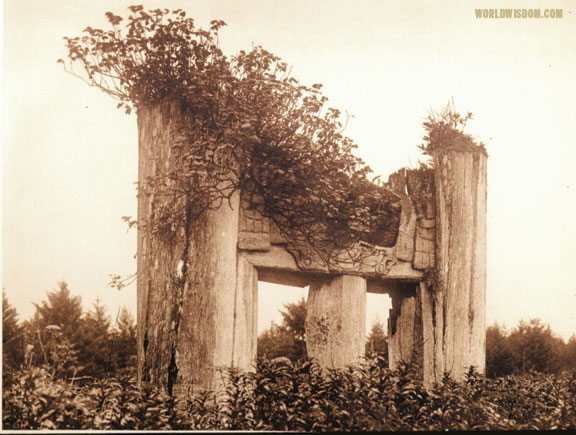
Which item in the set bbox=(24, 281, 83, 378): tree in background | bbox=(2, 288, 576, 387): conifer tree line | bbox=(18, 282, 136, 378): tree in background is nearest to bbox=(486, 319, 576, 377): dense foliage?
bbox=(2, 288, 576, 387): conifer tree line

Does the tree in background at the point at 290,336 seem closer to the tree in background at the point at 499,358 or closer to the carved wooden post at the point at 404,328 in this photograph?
the carved wooden post at the point at 404,328

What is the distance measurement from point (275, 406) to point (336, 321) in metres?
1.64

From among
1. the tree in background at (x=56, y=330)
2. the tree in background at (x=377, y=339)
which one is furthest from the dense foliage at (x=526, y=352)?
the tree in background at (x=56, y=330)

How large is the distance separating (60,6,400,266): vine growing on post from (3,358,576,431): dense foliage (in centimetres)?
152

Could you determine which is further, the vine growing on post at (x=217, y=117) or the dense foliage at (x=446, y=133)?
the dense foliage at (x=446, y=133)

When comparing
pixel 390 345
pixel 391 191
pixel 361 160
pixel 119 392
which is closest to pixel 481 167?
pixel 391 191

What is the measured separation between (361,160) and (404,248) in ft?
4.42

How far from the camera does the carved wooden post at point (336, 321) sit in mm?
8080

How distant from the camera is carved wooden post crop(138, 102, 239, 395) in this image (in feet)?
22.7

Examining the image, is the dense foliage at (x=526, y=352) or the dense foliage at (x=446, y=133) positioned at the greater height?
the dense foliage at (x=446, y=133)

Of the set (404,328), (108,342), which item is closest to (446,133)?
(404,328)

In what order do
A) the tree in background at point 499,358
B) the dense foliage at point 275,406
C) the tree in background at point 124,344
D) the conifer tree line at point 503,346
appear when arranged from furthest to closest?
the tree in background at point 499,358 → the conifer tree line at point 503,346 → the tree in background at point 124,344 → the dense foliage at point 275,406

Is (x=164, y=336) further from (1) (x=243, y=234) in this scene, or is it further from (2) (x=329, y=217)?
(2) (x=329, y=217)

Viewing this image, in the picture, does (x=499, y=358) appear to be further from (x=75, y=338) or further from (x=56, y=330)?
(x=56, y=330)
